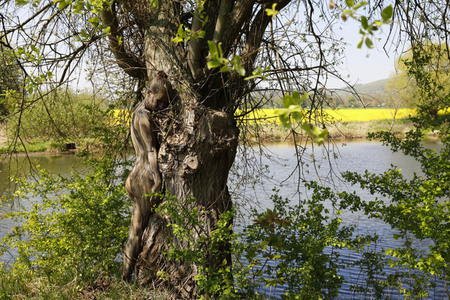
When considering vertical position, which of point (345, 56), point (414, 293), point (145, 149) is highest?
point (345, 56)

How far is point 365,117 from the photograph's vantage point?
35.7 m

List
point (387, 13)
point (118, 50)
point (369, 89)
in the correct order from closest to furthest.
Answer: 1. point (387, 13)
2. point (118, 50)
3. point (369, 89)

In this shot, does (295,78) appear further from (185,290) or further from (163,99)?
(185,290)

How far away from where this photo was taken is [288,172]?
1166 cm

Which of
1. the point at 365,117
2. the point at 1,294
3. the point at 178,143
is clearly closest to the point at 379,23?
the point at 178,143

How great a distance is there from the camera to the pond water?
4742 mm

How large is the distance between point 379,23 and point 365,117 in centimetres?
3633

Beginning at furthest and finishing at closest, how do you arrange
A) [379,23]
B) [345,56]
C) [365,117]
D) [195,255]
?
[365,117] → [345,56] → [195,255] → [379,23]

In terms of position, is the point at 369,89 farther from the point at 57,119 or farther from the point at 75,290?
the point at 75,290

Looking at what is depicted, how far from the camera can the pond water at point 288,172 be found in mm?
4742

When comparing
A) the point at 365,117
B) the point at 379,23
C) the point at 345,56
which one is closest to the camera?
the point at 379,23

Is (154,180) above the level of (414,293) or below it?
above

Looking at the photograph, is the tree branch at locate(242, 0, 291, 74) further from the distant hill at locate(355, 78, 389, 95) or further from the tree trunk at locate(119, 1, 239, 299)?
the distant hill at locate(355, 78, 389, 95)

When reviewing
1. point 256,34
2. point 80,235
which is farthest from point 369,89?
point 80,235
